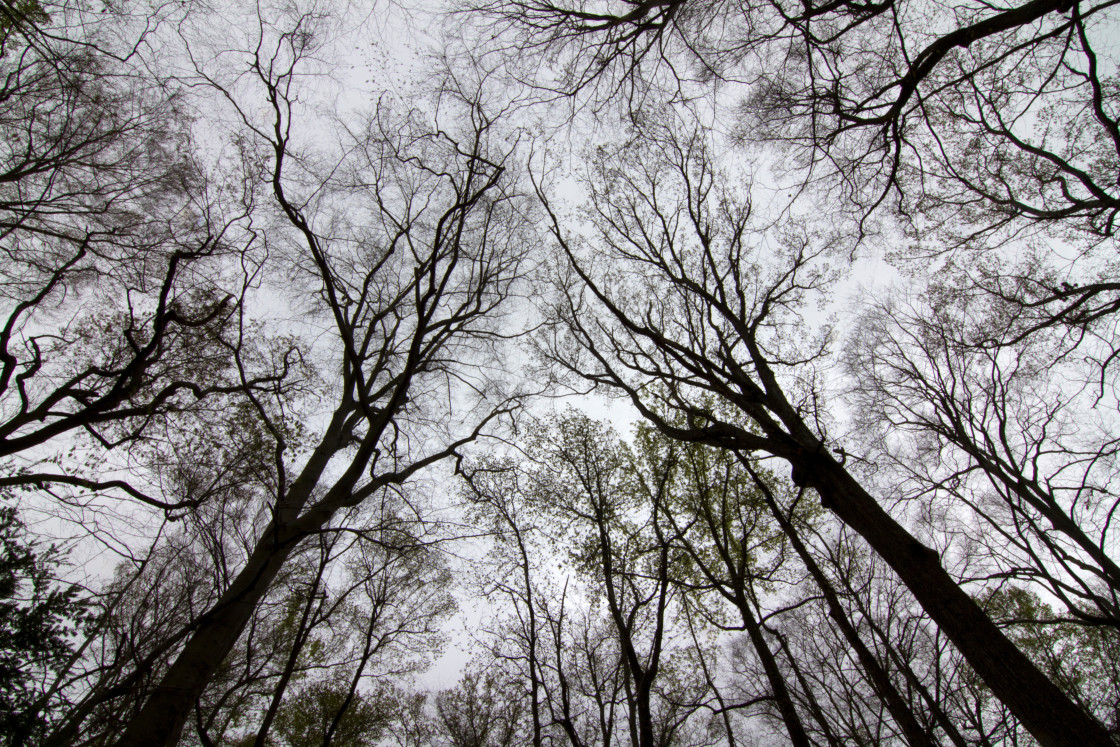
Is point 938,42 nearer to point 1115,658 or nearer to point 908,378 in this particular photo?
point 908,378

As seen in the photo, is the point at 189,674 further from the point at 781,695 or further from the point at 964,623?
the point at 964,623

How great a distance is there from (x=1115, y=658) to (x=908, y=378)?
29.7 ft

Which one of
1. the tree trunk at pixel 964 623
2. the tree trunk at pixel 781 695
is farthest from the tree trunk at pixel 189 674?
the tree trunk at pixel 964 623

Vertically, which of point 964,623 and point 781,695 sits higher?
point 781,695

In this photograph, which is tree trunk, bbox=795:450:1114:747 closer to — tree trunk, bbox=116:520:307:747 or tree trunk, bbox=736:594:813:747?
tree trunk, bbox=736:594:813:747

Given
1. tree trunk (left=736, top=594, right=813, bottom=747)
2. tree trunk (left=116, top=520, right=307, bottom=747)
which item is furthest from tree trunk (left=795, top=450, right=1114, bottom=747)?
tree trunk (left=116, top=520, right=307, bottom=747)

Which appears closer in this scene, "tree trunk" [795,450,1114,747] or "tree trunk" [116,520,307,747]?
"tree trunk" [795,450,1114,747]

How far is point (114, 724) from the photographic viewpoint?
3352mm

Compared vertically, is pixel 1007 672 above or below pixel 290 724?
below

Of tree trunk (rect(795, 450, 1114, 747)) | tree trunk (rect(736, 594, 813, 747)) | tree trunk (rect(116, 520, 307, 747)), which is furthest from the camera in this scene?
tree trunk (rect(736, 594, 813, 747))

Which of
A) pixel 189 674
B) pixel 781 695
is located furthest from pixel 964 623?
pixel 189 674

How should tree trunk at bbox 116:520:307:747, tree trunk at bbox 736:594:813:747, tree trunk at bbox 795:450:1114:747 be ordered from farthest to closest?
1. tree trunk at bbox 736:594:813:747
2. tree trunk at bbox 116:520:307:747
3. tree trunk at bbox 795:450:1114:747

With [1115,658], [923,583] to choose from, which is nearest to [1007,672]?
[923,583]

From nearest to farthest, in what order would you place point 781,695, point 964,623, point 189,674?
point 964,623 → point 189,674 → point 781,695
